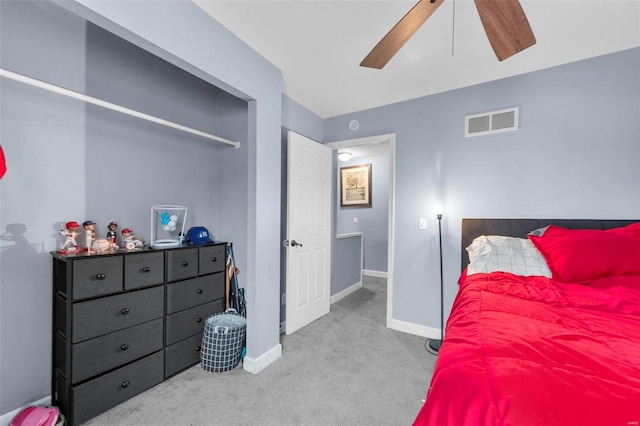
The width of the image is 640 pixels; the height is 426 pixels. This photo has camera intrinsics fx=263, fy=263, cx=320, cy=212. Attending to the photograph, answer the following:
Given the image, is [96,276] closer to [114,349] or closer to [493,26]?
[114,349]

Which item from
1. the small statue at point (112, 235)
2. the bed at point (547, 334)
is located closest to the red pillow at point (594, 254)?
the bed at point (547, 334)

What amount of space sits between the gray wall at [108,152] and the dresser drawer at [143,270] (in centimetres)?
42

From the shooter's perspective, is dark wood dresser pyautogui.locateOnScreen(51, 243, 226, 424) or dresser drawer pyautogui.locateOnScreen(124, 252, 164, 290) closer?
→ dark wood dresser pyautogui.locateOnScreen(51, 243, 226, 424)

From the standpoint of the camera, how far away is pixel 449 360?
0.93 meters

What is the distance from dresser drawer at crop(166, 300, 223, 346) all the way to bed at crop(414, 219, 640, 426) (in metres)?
1.87

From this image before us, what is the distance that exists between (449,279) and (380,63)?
7.11 ft

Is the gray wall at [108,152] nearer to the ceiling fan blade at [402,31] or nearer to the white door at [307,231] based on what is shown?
the white door at [307,231]

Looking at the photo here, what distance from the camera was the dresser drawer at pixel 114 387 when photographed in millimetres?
1535

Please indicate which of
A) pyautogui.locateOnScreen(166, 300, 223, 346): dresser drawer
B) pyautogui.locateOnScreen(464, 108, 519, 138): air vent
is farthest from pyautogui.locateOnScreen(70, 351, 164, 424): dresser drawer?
pyautogui.locateOnScreen(464, 108, 519, 138): air vent

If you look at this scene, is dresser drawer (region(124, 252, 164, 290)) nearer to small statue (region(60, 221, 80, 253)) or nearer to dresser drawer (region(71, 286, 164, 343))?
dresser drawer (region(71, 286, 164, 343))

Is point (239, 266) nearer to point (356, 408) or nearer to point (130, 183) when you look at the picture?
point (130, 183)

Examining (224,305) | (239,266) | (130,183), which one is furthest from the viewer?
(239,266)

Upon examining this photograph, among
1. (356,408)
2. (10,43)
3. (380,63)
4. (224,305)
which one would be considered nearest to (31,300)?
(224,305)

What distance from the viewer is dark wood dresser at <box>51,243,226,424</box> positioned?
1.54m
